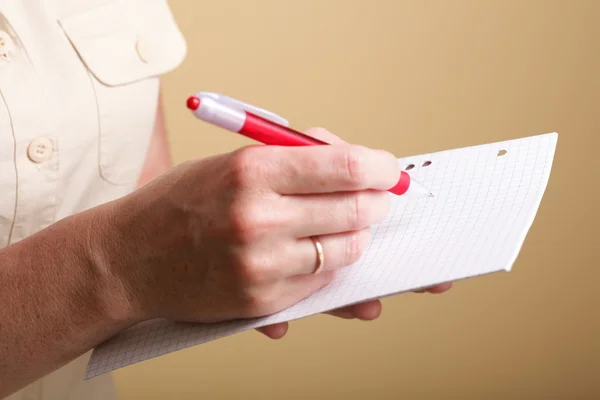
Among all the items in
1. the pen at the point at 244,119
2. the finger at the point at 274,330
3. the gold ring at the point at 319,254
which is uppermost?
the pen at the point at 244,119

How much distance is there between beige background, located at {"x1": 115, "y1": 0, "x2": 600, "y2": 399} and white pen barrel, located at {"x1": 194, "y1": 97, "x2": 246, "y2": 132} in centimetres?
79

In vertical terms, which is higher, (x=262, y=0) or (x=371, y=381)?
(x=262, y=0)

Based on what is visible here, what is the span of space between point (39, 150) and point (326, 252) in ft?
0.91

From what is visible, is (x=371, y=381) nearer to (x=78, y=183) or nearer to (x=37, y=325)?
(x=78, y=183)

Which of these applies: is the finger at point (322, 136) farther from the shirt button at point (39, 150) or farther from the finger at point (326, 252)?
the shirt button at point (39, 150)

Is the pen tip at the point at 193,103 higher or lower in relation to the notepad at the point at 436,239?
higher

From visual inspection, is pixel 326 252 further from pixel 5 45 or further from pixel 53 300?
pixel 5 45

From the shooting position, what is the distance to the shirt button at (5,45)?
596 mm

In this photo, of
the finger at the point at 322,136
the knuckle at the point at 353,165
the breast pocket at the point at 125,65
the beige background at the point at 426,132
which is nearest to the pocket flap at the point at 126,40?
the breast pocket at the point at 125,65

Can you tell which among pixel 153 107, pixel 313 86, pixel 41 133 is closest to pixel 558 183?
pixel 313 86

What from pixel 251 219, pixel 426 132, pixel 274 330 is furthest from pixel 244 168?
pixel 426 132

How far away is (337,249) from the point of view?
0.45 m

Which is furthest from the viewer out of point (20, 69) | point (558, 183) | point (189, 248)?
point (558, 183)

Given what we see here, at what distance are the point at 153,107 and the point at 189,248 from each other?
0.30 meters
